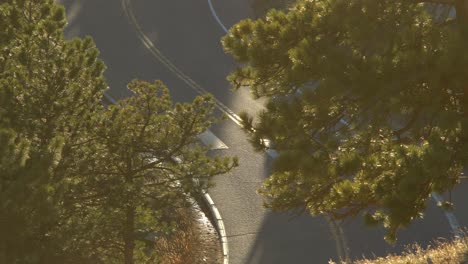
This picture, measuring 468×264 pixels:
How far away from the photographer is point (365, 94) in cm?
943

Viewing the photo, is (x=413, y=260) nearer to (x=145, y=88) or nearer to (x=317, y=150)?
(x=317, y=150)

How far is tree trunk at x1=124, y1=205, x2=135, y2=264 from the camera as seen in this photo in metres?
13.8

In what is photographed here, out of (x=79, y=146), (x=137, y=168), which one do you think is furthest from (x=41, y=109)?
(x=137, y=168)

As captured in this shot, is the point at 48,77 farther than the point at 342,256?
No

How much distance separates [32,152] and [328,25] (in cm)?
417

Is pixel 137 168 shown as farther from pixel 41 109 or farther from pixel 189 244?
pixel 189 244

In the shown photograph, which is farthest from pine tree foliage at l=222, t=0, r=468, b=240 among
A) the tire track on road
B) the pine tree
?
the tire track on road

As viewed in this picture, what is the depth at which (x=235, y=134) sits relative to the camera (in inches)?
950

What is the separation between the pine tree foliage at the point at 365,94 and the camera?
368 inches

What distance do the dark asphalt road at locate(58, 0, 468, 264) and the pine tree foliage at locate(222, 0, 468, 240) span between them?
7721 millimetres

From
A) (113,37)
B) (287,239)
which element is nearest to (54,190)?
(287,239)

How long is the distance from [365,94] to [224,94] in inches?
701

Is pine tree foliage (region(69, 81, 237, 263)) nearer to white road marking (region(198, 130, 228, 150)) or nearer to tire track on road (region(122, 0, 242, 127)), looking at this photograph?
white road marking (region(198, 130, 228, 150))

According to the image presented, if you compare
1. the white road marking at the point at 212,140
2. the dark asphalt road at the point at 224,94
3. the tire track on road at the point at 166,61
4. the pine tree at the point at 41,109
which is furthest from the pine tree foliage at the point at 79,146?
the tire track on road at the point at 166,61
